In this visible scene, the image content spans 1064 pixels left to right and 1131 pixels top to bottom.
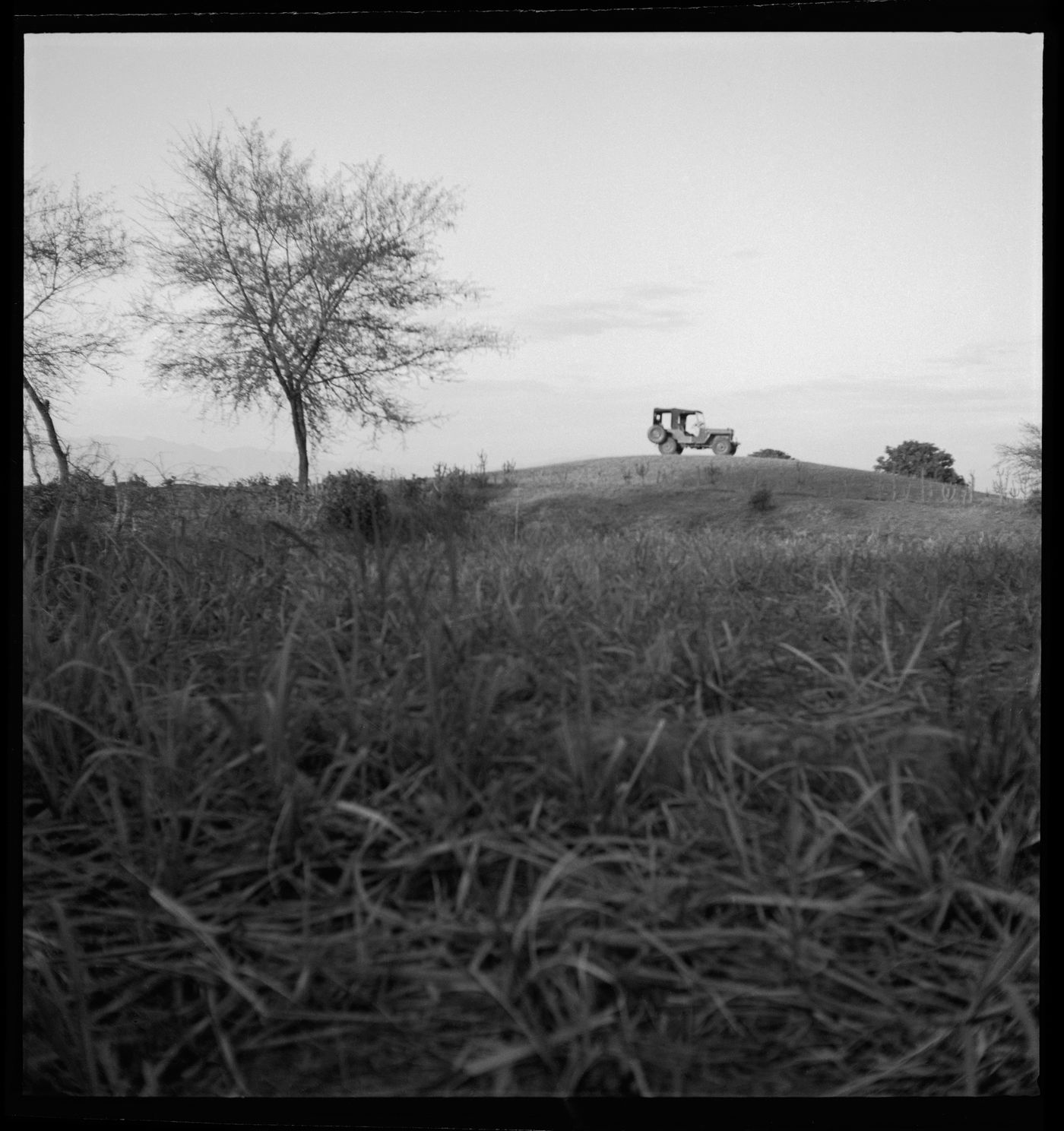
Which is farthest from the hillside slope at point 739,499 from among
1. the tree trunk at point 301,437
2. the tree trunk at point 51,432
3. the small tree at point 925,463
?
the tree trunk at point 51,432

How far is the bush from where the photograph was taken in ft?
8.73

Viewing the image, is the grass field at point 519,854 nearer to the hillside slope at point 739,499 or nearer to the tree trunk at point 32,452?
the tree trunk at point 32,452

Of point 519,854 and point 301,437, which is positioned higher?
point 301,437

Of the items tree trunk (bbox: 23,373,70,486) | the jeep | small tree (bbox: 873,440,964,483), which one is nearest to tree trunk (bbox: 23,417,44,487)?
tree trunk (bbox: 23,373,70,486)

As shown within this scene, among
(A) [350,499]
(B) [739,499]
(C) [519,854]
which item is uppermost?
(B) [739,499]

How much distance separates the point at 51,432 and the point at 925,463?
4.78m

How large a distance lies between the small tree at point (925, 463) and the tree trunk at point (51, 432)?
4.30 metres

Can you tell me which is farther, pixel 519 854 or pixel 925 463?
pixel 925 463

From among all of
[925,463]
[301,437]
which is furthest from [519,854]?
[925,463]

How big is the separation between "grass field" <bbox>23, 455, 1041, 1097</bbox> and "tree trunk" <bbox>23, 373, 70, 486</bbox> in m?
0.79

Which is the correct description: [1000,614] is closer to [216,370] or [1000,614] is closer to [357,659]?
[357,659]

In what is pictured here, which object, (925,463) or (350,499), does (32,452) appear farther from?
(925,463)

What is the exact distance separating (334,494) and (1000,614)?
2283mm

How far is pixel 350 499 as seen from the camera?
281 cm
